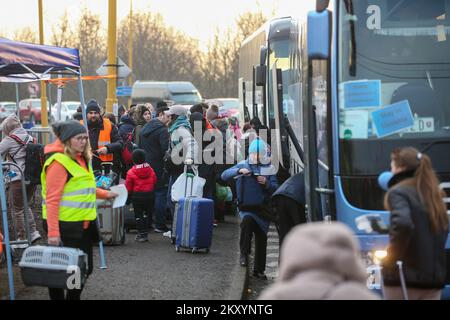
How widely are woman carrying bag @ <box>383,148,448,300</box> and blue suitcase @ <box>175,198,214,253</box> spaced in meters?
5.68

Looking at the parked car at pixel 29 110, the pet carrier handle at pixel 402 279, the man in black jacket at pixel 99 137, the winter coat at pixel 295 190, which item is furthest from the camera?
the parked car at pixel 29 110

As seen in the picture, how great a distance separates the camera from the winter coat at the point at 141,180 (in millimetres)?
13203

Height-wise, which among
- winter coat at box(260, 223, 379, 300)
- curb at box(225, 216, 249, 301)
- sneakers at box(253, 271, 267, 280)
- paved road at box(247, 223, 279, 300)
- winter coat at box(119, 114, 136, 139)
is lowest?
paved road at box(247, 223, 279, 300)

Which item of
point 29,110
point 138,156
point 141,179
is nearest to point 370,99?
point 138,156

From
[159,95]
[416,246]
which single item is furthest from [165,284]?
[159,95]

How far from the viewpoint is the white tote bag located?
1293 cm

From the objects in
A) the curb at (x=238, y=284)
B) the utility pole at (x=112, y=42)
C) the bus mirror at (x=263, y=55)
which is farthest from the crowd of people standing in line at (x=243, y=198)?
the utility pole at (x=112, y=42)

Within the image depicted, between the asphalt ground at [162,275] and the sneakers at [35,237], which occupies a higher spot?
the sneakers at [35,237]

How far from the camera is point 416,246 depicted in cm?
654

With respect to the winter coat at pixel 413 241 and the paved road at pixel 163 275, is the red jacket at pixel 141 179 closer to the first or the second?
the paved road at pixel 163 275

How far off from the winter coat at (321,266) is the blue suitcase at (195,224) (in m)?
8.19

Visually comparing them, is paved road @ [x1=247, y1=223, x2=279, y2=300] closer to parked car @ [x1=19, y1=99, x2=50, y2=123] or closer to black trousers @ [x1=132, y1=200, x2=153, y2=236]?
black trousers @ [x1=132, y1=200, x2=153, y2=236]

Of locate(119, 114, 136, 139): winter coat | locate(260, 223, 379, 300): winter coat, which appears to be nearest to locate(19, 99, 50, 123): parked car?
locate(119, 114, 136, 139): winter coat
